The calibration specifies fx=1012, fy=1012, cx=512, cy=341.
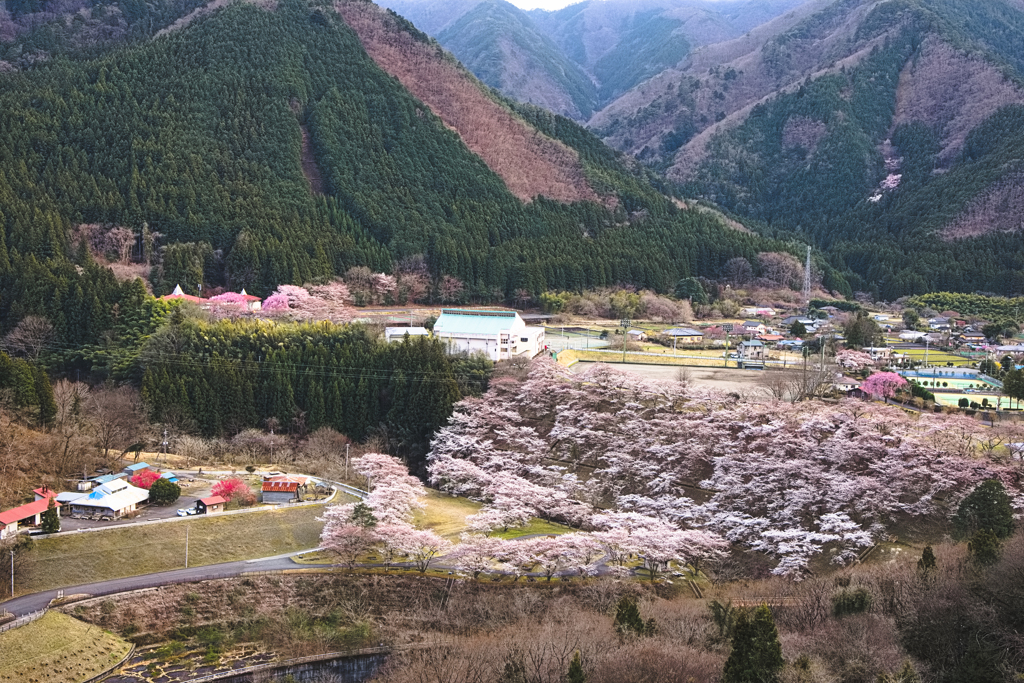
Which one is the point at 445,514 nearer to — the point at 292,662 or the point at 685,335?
the point at 292,662

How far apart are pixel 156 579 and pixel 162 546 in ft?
5.91

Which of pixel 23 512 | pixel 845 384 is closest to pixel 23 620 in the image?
pixel 23 512

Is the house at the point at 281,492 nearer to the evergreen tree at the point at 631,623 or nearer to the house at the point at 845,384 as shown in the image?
the evergreen tree at the point at 631,623

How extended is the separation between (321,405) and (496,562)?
17029mm

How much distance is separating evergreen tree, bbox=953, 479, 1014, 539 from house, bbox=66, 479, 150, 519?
24.1 meters

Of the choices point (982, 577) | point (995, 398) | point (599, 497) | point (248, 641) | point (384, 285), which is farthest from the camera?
point (384, 285)

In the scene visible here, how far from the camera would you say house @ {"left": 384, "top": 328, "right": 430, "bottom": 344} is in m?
48.4

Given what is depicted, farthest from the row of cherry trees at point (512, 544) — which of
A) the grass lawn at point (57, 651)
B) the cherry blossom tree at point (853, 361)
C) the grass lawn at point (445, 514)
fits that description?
the cherry blossom tree at point (853, 361)

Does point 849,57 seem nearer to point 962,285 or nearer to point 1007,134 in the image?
point 1007,134

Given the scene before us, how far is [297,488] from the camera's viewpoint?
33.7 meters

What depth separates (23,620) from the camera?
2523cm

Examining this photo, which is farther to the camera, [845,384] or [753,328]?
[753,328]

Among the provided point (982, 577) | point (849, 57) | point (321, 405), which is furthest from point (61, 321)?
point (849, 57)

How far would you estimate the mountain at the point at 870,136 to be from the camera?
8969 cm
